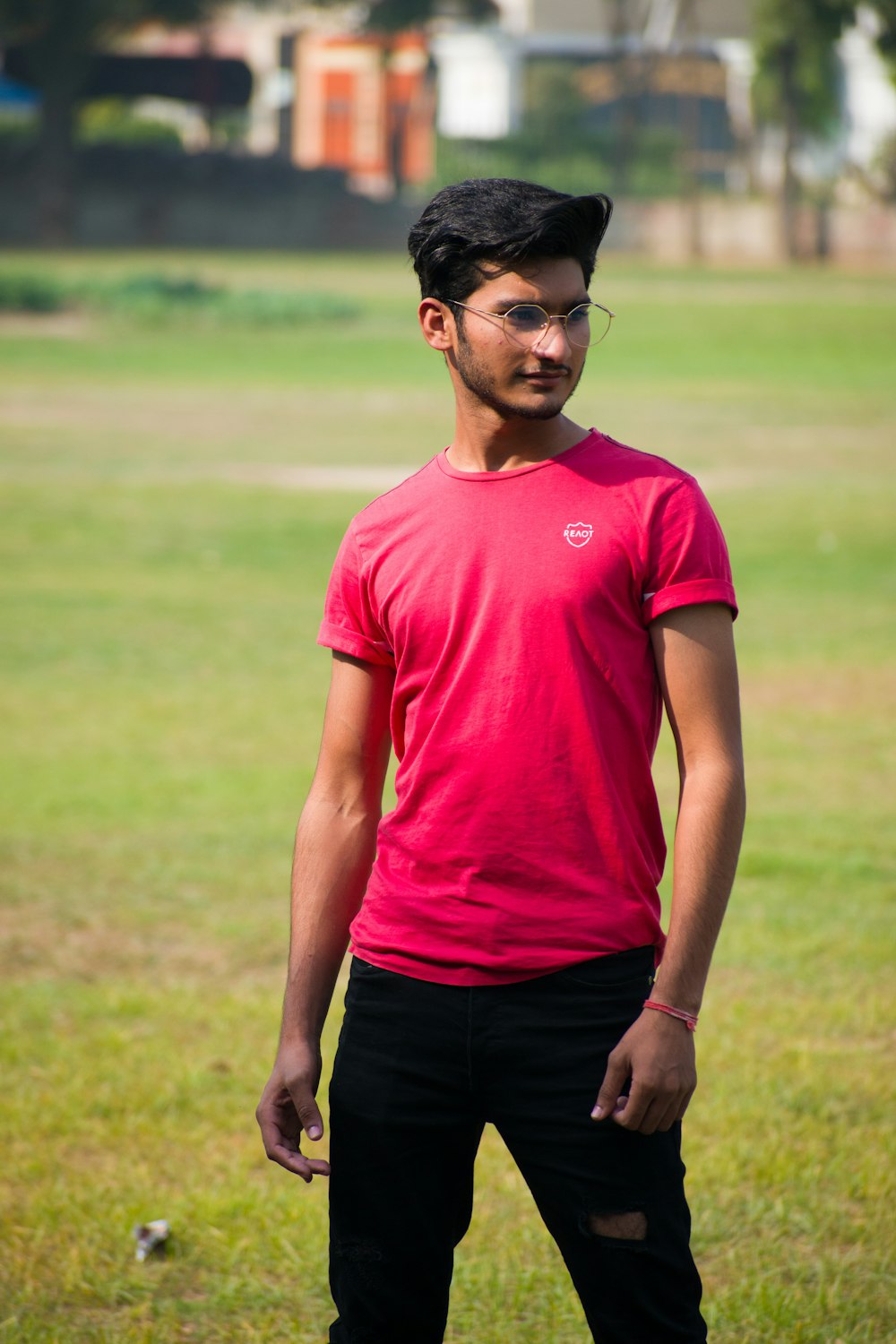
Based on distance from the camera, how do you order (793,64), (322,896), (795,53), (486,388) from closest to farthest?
(486,388), (322,896), (795,53), (793,64)

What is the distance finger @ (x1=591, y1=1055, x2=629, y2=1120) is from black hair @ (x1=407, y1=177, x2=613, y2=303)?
3.72 ft

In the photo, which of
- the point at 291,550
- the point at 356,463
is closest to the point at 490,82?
the point at 356,463

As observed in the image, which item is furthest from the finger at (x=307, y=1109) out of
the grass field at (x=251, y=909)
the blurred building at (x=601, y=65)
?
the blurred building at (x=601, y=65)

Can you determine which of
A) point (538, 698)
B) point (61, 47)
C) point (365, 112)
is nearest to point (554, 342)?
point (538, 698)

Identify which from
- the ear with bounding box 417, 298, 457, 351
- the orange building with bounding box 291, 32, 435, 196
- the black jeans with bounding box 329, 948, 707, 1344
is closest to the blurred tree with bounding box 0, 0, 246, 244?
the orange building with bounding box 291, 32, 435, 196

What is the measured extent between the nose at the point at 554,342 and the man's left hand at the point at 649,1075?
94 cm

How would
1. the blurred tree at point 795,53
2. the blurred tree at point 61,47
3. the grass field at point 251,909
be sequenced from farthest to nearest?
the blurred tree at point 795,53 < the blurred tree at point 61,47 < the grass field at point 251,909

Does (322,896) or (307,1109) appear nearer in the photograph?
(307,1109)

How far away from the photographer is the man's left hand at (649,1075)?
7.73 ft

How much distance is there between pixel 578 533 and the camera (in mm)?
2461

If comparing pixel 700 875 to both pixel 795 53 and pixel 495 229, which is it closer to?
pixel 495 229

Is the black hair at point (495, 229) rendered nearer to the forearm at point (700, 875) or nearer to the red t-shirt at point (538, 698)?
the red t-shirt at point (538, 698)

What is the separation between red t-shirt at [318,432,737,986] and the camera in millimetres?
2455

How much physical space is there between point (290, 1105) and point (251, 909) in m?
3.72
